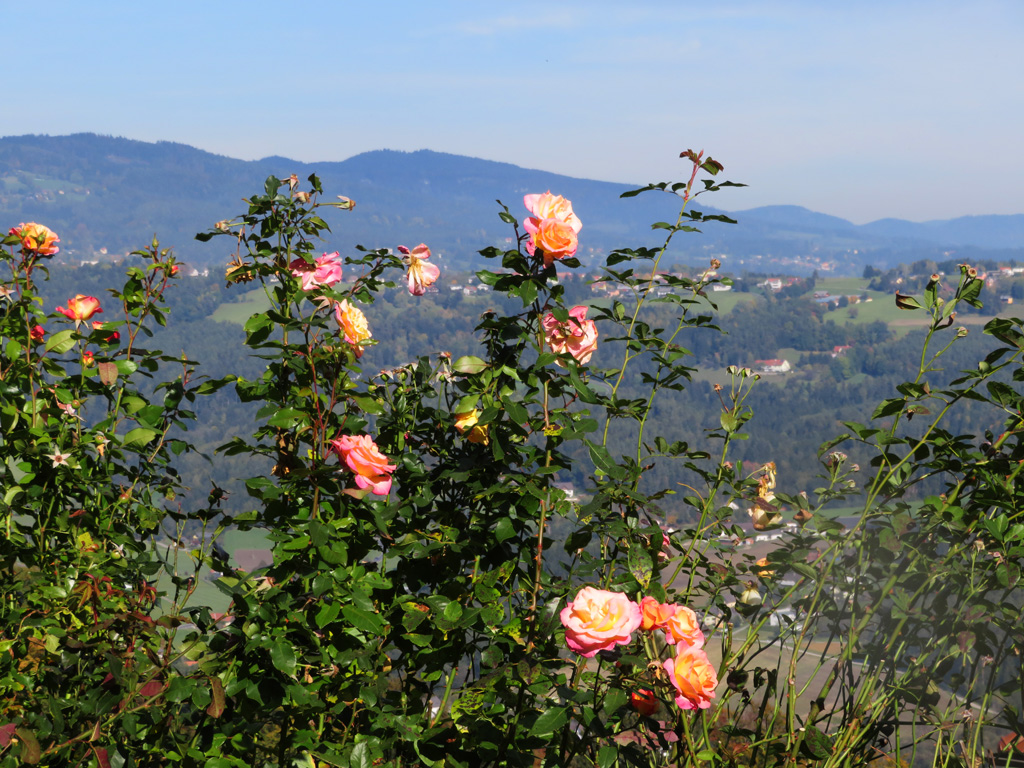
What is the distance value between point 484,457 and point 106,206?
618ft

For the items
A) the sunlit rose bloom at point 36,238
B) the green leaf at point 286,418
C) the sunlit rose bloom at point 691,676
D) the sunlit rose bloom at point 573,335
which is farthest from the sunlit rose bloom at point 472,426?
the sunlit rose bloom at point 36,238

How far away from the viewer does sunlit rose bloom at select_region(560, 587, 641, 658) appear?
114 cm

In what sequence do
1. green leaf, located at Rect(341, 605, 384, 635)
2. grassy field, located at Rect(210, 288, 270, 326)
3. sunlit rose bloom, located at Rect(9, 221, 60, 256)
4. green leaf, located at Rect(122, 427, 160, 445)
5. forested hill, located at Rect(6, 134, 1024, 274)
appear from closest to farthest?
green leaf, located at Rect(341, 605, 384, 635) → green leaf, located at Rect(122, 427, 160, 445) → sunlit rose bloom, located at Rect(9, 221, 60, 256) → grassy field, located at Rect(210, 288, 270, 326) → forested hill, located at Rect(6, 134, 1024, 274)

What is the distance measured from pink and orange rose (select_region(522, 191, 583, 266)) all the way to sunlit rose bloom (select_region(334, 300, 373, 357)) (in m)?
0.40

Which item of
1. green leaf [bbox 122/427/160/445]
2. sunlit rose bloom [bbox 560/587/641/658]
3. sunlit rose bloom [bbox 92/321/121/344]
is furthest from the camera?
sunlit rose bloom [bbox 92/321/121/344]

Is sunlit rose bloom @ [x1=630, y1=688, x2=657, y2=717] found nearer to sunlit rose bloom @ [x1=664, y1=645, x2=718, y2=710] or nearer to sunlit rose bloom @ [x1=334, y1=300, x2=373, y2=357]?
sunlit rose bloom @ [x1=664, y1=645, x2=718, y2=710]

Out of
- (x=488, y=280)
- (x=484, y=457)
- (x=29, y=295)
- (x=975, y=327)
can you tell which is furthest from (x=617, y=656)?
(x=975, y=327)

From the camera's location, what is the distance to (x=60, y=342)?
175 cm

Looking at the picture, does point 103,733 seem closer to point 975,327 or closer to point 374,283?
point 374,283

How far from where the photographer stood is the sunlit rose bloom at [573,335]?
1.43 meters

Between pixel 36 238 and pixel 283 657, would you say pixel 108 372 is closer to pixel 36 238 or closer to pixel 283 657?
pixel 36 238

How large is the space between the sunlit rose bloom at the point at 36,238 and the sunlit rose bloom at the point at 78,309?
0.59 feet

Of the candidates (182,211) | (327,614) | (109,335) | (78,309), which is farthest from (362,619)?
(182,211)

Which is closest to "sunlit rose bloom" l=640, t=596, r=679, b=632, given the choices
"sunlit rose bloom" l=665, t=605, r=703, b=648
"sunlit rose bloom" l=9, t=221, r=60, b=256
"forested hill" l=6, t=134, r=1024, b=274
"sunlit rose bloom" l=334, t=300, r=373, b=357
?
"sunlit rose bloom" l=665, t=605, r=703, b=648
